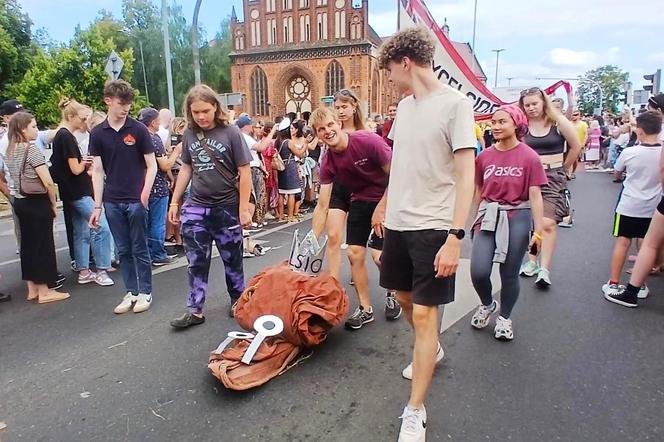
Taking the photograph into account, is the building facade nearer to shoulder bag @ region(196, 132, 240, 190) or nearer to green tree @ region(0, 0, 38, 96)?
green tree @ region(0, 0, 38, 96)

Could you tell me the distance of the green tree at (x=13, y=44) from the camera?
2723 cm

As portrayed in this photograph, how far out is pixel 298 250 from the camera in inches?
139

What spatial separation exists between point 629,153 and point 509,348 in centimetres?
246

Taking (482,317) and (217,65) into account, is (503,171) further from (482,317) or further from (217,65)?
(217,65)

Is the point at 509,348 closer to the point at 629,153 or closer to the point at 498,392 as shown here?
the point at 498,392

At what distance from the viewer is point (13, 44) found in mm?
28484

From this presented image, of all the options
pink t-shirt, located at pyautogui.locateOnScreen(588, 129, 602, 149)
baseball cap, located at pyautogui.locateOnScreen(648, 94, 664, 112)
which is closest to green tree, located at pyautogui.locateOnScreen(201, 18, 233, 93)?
pink t-shirt, located at pyautogui.locateOnScreen(588, 129, 602, 149)

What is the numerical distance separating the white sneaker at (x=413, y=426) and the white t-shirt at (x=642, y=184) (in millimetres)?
3181

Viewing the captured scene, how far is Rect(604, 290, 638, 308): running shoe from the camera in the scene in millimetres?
4191

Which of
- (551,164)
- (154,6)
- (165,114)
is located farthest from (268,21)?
(551,164)

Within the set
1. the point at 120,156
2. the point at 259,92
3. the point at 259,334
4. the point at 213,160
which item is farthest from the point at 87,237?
the point at 259,92

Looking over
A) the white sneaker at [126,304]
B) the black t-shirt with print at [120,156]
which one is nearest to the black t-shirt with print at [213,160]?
the black t-shirt with print at [120,156]

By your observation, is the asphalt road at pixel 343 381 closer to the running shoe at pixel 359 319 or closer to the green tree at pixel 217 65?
the running shoe at pixel 359 319

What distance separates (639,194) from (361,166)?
2628 millimetres
